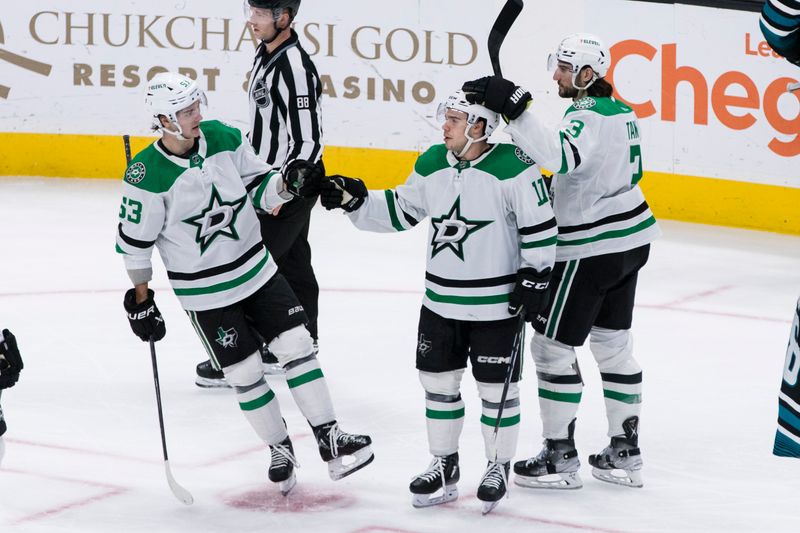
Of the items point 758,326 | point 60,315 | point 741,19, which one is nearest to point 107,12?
point 60,315

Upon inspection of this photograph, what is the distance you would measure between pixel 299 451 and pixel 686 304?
263 cm

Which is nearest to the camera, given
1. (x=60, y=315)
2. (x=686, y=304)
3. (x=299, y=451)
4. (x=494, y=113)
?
(x=494, y=113)

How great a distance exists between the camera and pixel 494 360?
3.40 metres

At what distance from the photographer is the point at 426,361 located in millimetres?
3426

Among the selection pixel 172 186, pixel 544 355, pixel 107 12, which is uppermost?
pixel 107 12

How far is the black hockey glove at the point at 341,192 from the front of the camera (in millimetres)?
3457

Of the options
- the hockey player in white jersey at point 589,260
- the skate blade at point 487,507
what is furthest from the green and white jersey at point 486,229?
the skate blade at point 487,507

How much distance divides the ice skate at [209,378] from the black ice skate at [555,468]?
4.35 feet

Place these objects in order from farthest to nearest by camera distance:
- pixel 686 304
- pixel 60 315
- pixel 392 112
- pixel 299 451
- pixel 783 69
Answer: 1. pixel 392 112
2. pixel 783 69
3. pixel 686 304
4. pixel 60 315
5. pixel 299 451

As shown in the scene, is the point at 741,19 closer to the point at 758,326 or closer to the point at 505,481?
the point at 758,326

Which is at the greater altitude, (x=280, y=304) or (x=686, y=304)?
(x=280, y=304)

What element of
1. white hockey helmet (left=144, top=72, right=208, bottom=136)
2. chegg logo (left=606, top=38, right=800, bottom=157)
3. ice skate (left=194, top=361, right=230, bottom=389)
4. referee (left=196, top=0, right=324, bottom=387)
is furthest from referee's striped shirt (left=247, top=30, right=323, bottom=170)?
chegg logo (left=606, top=38, right=800, bottom=157)

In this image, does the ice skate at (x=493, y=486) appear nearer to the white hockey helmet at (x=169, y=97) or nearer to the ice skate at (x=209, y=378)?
the white hockey helmet at (x=169, y=97)

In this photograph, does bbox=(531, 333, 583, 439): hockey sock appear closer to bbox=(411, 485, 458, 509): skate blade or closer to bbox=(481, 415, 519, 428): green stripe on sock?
bbox=(481, 415, 519, 428): green stripe on sock
